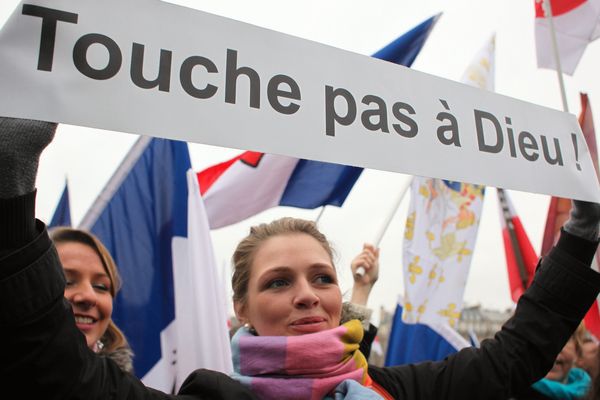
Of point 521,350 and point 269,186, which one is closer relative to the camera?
point 521,350

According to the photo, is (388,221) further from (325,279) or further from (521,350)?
(325,279)

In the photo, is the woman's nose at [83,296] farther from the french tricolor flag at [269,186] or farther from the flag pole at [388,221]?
the french tricolor flag at [269,186]

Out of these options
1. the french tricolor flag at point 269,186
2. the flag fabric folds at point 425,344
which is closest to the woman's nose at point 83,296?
the french tricolor flag at point 269,186

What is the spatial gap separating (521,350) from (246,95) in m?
1.28

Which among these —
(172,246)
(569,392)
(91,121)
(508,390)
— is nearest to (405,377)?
(508,390)

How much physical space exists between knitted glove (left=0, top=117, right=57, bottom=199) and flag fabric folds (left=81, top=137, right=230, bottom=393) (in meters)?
2.06

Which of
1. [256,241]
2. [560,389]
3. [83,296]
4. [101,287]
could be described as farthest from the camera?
[560,389]

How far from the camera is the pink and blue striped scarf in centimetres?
140

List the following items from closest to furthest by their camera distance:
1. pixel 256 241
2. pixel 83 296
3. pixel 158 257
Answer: pixel 256 241
pixel 83 296
pixel 158 257

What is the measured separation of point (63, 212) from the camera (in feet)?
12.9

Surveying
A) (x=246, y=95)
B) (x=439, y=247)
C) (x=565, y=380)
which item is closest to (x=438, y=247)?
(x=439, y=247)

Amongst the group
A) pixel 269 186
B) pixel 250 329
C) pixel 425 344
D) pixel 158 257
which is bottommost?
pixel 425 344

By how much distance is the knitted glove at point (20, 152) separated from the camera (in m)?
1.02

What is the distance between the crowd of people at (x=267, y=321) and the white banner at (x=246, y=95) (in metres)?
0.14
